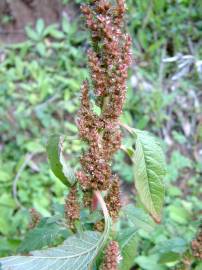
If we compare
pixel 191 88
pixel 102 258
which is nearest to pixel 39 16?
pixel 191 88

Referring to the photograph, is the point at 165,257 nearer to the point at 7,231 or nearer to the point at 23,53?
the point at 7,231

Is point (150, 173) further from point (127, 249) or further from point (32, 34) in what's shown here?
point (32, 34)

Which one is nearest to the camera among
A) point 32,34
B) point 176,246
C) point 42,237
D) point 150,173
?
point 150,173

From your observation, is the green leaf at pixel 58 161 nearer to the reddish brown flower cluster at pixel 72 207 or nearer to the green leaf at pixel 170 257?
the reddish brown flower cluster at pixel 72 207

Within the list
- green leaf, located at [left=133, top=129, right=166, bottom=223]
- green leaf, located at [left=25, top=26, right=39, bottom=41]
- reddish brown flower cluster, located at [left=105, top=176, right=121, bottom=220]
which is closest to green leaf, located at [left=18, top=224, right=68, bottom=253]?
reddish brown flower cluster, located at [left=105, top=176, right=121, bottom=220]

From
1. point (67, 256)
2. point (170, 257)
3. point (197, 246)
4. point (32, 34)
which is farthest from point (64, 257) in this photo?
point (32, 34)
